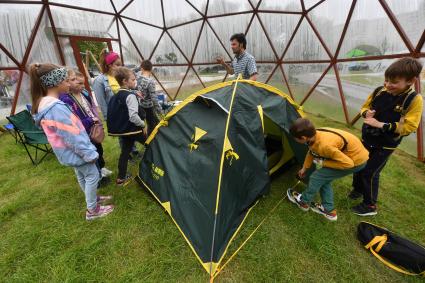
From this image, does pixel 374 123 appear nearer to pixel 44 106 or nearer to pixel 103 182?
pixel 44 106

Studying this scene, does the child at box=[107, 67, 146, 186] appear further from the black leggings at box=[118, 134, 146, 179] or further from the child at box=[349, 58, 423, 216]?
the child at box=[349, 58, 423, 216]

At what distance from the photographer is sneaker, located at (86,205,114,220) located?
121 inches

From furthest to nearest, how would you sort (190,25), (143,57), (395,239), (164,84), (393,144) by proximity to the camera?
(164,84), (143,57), (190,25), (393,144), (395,239)

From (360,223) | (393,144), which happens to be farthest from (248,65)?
(360,223)

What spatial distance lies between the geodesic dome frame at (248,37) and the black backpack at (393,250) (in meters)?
3.02

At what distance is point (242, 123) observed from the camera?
2.80 m

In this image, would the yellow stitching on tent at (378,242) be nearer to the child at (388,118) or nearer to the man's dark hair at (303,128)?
the child at (388,118)

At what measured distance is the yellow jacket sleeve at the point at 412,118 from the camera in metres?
2.37

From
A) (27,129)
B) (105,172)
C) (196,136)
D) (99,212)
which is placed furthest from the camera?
(27,129)

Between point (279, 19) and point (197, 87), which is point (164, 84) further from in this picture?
point (279, 19)

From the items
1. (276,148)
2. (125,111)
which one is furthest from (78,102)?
(276,148)

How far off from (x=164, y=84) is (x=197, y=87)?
5.26 ft

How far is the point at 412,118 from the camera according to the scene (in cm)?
239

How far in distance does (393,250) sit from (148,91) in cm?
434
